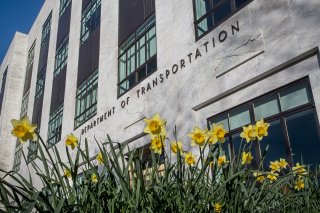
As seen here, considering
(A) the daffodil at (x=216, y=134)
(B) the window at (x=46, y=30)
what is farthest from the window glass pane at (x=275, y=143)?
(B) the window at (x=46, y=30)

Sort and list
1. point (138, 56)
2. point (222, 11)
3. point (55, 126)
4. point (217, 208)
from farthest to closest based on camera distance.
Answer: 1. point (55, 126)
2. point (138, 56)
3. point (222, 11)
4. point (217, 208)

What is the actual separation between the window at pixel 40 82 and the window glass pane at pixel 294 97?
58.9ft

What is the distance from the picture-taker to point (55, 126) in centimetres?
1753

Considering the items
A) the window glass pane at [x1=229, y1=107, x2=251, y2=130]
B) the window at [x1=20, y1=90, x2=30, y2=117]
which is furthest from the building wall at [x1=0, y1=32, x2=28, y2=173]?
the window glass pane at [x1=229, y1=107, x2=251, y2=130]

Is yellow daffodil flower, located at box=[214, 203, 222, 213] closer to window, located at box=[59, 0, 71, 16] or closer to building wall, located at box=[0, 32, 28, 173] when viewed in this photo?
window, located at box=[59, 0, 71, 16]

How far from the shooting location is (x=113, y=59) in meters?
12.7

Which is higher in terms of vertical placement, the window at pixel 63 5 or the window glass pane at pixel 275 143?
the window at pixel 63 5

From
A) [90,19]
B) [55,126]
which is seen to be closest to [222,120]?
[90,19]

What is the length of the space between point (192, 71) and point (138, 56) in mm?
3559

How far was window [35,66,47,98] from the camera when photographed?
2165cm

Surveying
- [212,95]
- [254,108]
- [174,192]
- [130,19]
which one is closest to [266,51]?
[254,108]

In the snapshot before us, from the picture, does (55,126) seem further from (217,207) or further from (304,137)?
(217,207)

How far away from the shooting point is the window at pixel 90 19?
50.5 feet

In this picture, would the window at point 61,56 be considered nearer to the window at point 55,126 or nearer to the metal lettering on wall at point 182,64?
the window at point 55,126
